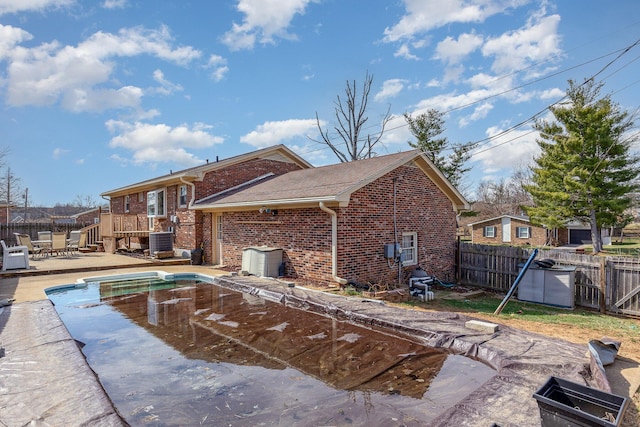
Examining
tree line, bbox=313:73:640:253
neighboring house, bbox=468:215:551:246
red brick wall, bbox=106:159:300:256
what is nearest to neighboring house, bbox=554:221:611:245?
neighboring house, bbox=468:215:551:246

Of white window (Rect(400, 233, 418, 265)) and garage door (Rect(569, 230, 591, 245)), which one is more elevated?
white window (Rect(400, 233, 418, 265))

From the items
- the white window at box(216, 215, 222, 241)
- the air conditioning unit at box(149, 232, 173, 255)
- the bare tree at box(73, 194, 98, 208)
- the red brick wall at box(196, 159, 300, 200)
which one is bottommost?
the air conditioning unit at box(149, 232, 173, 255)

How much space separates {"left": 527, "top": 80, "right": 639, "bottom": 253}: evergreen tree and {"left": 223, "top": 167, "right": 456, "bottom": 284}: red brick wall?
1652 centimetres

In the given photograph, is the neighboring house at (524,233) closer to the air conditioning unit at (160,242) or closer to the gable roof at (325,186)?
the gable roof at (325,186)

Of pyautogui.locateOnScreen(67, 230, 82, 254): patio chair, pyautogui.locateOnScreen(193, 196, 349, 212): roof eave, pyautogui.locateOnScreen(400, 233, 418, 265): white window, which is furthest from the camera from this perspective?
pyautogui.locateOnScreen(67, 230, 82, 254): patio chair

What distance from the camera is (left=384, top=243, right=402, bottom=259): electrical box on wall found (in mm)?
10755

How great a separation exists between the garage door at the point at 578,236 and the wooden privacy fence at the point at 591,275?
97.3 feet

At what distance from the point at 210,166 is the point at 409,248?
30.1 feet

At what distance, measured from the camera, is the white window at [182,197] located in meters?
15.8

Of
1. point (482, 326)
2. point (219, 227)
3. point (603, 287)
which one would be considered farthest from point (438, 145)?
point (482, 326)

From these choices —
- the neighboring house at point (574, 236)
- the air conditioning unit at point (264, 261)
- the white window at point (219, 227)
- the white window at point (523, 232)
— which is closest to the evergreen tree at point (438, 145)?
the white window at point (523, 232)

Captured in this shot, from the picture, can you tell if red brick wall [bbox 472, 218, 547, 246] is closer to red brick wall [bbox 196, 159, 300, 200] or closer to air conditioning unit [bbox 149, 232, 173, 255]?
red brick wall [bbox 196, 159, 300, 200]

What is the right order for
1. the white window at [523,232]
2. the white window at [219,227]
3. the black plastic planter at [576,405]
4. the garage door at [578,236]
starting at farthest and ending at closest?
the garage door at [578,236], the white window at [523,232], the white window at [219,227], the black plastic planter at [576,405]

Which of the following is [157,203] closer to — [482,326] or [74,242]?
[74,242]
